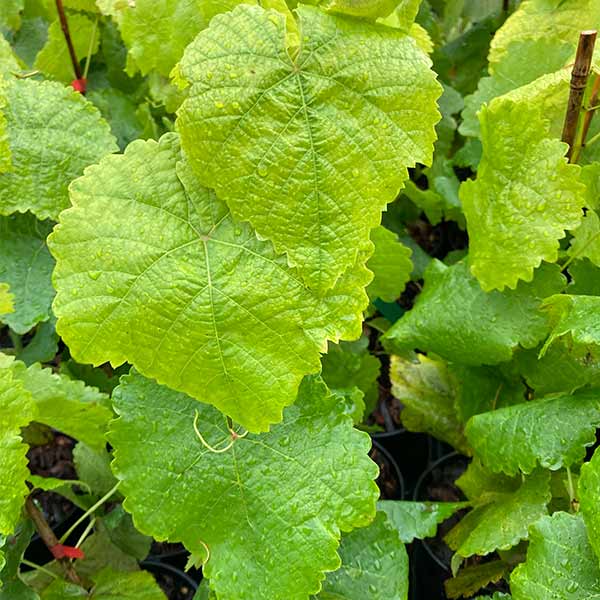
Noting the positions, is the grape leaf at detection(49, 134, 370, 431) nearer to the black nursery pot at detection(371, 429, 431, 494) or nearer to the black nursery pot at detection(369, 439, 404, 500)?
the black nursery pot at detection(369, 439, 404, 500)

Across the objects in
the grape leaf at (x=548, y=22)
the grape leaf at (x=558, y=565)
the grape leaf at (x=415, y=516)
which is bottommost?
the grape leaf at (x=415, y=516)

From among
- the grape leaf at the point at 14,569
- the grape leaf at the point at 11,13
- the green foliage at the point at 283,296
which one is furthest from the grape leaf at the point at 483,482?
the grape leaf at the point at 11,13

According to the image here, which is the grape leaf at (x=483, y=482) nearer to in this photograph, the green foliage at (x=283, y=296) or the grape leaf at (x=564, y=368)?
the green foliage at (x=283, y=296)

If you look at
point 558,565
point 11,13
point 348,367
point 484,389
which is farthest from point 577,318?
point 11,13

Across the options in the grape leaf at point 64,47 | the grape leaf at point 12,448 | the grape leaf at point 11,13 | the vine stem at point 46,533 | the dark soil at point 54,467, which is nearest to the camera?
the grape leaf at point 12,448

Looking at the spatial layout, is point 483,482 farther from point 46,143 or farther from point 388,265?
point 46,143

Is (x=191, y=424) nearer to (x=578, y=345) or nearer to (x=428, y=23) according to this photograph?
(x=578, y=345)

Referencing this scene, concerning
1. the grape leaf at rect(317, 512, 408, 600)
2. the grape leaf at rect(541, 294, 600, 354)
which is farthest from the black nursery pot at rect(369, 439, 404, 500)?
the grape leaf at rect(541, 294, 600, 354)
